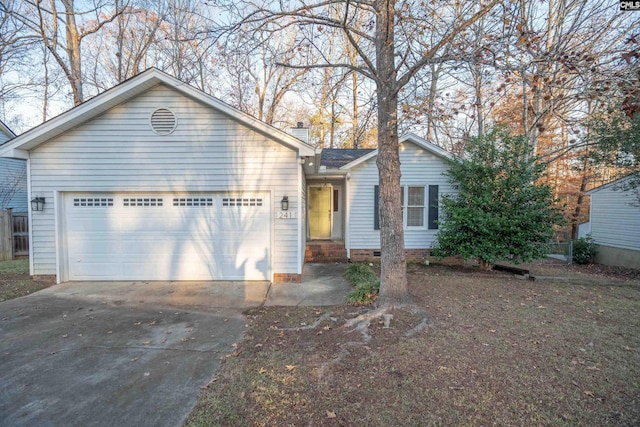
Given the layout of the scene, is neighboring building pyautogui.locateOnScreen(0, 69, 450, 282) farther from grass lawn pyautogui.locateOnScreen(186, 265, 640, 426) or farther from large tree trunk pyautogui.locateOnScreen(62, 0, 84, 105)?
large tree trunk pyautogui.locateOnScreen(62, 0, 84, 105)

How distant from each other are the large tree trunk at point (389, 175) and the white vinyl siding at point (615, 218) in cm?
1142

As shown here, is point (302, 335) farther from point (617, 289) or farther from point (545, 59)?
point (617, 289)

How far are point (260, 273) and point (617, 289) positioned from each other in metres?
7.90

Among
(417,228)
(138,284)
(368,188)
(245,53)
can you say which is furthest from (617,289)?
(138,284)

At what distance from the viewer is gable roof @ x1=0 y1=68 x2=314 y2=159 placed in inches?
245

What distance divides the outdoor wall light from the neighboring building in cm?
8

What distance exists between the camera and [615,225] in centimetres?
1225

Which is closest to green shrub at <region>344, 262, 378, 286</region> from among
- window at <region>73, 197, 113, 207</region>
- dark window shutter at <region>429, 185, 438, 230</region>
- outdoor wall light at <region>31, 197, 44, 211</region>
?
dark window shutter at <region>429, 185, 438, 230</region>

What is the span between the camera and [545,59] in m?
3.63

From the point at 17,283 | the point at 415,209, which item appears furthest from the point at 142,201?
the point at 415,209

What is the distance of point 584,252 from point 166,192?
647 inches

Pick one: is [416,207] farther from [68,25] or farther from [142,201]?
[68,25]

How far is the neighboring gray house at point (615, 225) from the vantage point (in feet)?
37.2

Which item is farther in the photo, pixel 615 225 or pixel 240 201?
pixel 615 225
